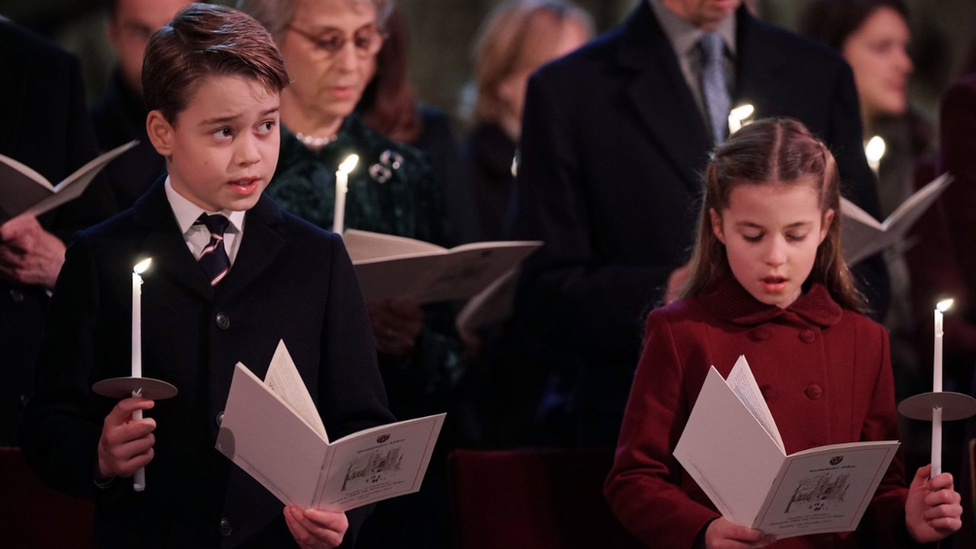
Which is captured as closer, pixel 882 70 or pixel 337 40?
pixel 337 40

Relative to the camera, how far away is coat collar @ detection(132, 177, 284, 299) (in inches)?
94.0

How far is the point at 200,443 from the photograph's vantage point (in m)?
2.38

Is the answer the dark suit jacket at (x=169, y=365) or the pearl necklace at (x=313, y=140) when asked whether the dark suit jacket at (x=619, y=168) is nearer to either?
the pearl necklace at (x=313, y=140)

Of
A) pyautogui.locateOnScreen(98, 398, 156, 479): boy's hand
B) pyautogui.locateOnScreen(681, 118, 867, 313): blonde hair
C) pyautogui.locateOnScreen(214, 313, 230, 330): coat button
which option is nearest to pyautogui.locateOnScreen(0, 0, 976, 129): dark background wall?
pyautogui.locateOnScreen(681, 118, 867, 313): blonde hair

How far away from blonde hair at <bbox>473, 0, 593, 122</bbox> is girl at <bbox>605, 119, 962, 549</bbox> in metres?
2.61

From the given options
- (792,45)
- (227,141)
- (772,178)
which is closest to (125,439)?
(227,141)

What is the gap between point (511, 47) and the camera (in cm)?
530

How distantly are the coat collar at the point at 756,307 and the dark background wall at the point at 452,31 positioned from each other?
449 centimetres

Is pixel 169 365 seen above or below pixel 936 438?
above

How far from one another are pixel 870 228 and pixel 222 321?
1.53 m

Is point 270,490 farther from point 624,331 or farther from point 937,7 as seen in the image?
point 937,7

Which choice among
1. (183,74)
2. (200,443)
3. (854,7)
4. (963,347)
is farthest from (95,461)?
(854,7)

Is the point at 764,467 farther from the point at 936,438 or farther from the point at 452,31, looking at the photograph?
the point at 452,31

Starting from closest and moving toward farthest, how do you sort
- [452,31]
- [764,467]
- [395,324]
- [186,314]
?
[764,467] < [186,314] < [395,324] < [452,31]
